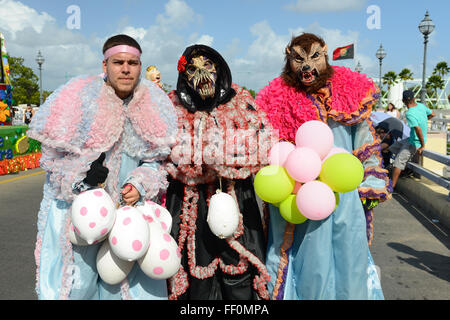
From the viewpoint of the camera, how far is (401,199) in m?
6.78

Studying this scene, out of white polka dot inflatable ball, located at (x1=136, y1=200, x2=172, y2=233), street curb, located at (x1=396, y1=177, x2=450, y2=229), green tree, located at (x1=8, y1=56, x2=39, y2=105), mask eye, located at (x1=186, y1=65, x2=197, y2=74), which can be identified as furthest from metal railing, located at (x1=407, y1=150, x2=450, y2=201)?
green tree, located at (x1=8, y1=56, x2=39, y2=105)

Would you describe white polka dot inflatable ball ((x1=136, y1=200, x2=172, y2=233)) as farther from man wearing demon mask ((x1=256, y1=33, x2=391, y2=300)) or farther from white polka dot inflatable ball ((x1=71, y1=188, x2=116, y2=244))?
man wearing demon mask ((x1=256, y1=33, x2=391, y2=300))

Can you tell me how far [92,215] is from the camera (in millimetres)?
1788

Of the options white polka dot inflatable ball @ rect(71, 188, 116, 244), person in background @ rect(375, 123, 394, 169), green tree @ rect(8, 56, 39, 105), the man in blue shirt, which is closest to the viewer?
white polka dot inflatable ball @ rect(71, 188, 116, 244)

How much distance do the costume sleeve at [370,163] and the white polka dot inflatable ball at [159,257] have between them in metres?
1.30

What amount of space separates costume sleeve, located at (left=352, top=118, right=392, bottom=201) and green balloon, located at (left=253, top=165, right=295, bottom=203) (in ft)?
2.01

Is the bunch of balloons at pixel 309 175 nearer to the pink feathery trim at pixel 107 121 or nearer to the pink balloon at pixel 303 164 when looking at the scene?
the pink balloon at pixel 303 164

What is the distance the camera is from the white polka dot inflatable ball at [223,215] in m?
2.26

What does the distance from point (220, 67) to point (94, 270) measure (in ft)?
4.82

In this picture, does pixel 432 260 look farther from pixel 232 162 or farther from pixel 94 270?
pixel 94 270

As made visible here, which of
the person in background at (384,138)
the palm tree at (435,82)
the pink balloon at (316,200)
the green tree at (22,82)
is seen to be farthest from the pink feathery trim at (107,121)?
the palm tree at (435,82)

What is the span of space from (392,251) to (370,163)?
2.17 metres

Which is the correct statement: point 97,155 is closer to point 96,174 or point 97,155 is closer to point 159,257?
point 96,174

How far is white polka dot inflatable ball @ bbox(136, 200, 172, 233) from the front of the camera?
2.03 metres
